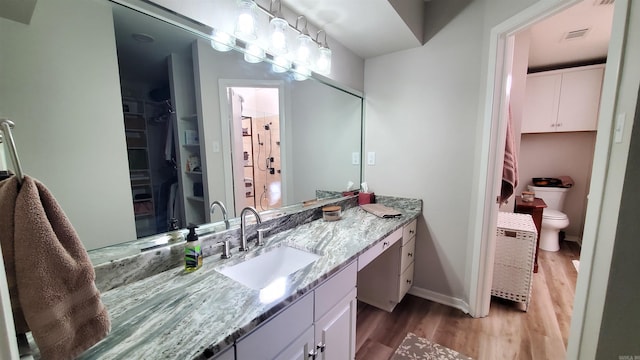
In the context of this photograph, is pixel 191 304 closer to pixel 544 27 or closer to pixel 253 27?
pixel 253 27

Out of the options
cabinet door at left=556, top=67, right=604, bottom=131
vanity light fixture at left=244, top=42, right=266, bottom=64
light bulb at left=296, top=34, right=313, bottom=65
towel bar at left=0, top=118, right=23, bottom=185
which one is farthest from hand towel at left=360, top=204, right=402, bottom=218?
cabinet door at left=556, top=67, right=604, bottom=131

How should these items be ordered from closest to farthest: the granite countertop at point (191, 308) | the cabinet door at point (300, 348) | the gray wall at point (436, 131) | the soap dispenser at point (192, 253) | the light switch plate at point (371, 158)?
the granite countertop at point (191, 308)
the cabinet door at point (300, 348)
the soap dispenser at point (192, 253)
the gray wall at point (436, 131)
the light switch plate at point (371, 158)

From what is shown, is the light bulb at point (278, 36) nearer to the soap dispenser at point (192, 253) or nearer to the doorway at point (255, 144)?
the doorway at point (255, 144)

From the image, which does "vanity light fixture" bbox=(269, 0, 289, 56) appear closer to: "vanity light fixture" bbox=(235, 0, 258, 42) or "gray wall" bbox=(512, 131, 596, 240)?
"vanity light fixture" bbox=(235, 0, 258, 42)

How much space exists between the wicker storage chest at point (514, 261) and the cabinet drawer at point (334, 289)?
1.45 meters

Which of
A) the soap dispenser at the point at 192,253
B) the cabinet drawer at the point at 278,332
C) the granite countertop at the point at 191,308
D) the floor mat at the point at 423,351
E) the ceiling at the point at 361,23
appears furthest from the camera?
the floor mat at the point at 423,351

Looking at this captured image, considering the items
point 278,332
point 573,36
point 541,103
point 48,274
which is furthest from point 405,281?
point 541,103

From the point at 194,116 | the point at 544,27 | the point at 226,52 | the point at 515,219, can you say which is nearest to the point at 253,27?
the point at 226,52

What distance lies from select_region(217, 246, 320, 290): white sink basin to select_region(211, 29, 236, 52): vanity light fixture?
103 cm

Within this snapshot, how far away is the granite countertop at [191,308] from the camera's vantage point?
2.07ft

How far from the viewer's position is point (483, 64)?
1688 mm

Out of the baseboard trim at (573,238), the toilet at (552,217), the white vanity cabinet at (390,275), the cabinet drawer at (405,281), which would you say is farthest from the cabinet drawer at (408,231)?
the baseboard trim at (573,238)

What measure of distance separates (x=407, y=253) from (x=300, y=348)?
4.20ft

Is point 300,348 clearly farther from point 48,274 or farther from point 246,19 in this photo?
point 246,19
